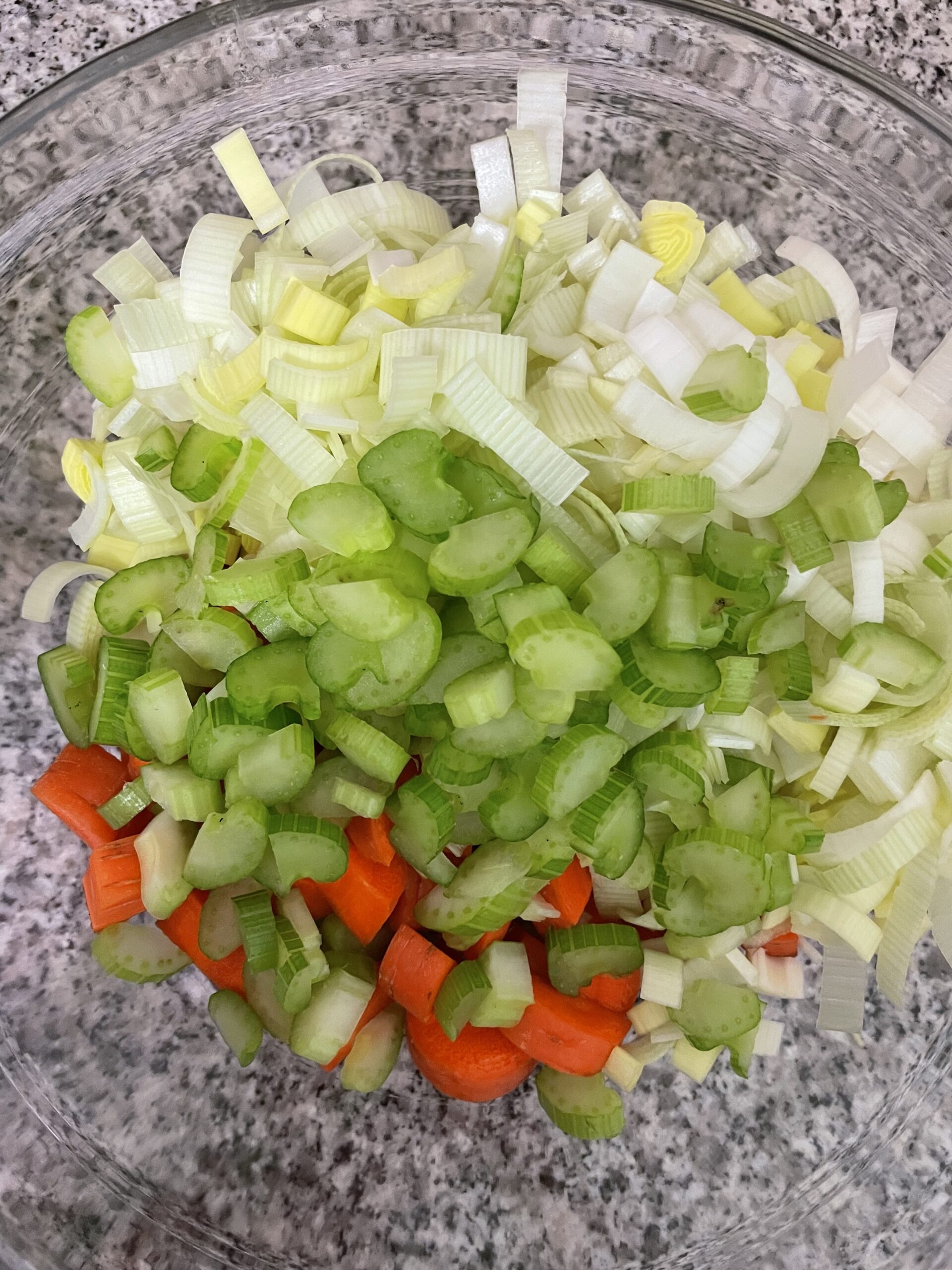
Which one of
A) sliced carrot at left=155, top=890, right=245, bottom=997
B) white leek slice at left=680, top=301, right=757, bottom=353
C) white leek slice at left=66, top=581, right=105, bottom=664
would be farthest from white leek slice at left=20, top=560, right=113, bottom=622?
white leek slice at left=680, top=301, right=757, bottom=353

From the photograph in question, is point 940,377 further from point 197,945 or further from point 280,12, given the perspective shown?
point 197,945

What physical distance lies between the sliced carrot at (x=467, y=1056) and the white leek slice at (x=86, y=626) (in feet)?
1.78

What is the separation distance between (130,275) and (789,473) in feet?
2.34

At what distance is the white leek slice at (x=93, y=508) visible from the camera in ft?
3.00

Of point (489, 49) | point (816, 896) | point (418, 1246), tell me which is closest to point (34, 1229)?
point (418, 1246)

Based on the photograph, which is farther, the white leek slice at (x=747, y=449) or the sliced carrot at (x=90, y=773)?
the sliced carrot at (x=90, y=773)

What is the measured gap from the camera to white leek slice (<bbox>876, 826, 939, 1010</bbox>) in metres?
0.90

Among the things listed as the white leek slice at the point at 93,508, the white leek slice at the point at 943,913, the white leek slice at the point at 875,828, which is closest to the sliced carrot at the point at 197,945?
the white leek slice at the point at 93,508

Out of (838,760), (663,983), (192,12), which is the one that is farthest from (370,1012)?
(192,12)

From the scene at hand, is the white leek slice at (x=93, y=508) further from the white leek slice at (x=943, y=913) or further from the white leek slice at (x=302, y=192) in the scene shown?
the white leek slice at (x=943, y=913)

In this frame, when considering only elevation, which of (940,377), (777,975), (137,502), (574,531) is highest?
(940,377)

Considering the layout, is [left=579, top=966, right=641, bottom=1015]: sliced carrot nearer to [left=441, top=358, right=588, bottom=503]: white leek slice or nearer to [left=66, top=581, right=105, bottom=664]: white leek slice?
[left=441, top=358, right=588, bottom=503]: white leek slice

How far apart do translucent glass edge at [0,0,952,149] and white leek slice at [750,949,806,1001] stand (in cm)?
95

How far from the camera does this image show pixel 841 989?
Answer: 0.96 m
